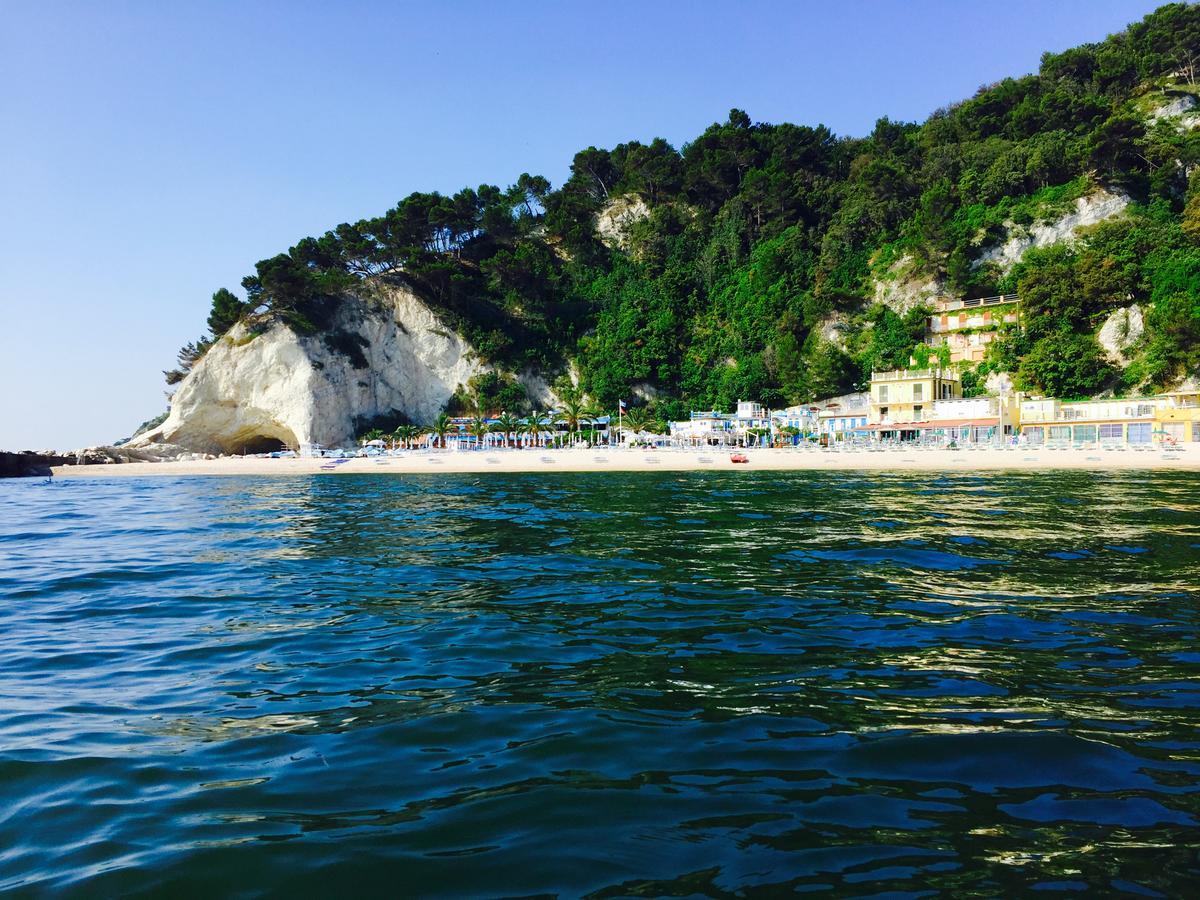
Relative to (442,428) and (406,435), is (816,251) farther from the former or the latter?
(406,435)

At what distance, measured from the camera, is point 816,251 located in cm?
7106

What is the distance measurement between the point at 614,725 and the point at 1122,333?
62.4 m

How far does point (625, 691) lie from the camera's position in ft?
17.9

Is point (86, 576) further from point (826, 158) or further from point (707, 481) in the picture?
point (826, 158)

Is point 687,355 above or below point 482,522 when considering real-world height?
above

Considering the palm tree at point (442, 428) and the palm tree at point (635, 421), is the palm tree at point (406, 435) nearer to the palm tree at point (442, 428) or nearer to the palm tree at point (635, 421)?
the palm tree at point (442, 428)

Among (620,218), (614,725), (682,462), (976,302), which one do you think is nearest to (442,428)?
(682,462)

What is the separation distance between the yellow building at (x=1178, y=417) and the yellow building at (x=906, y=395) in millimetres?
13803

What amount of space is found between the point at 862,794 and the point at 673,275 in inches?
2983

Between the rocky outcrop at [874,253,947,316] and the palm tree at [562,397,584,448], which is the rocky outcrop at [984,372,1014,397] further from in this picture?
the palm tree at [562,397,584,448]

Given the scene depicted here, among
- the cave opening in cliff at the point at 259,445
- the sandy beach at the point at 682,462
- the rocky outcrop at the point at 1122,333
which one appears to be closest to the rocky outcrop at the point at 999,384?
the rocky outcrop at the point at 1122,333

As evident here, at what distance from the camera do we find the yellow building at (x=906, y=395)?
182 feet

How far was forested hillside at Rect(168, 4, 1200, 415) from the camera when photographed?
2120 inches

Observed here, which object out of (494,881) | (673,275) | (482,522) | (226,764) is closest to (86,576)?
(482,522)
